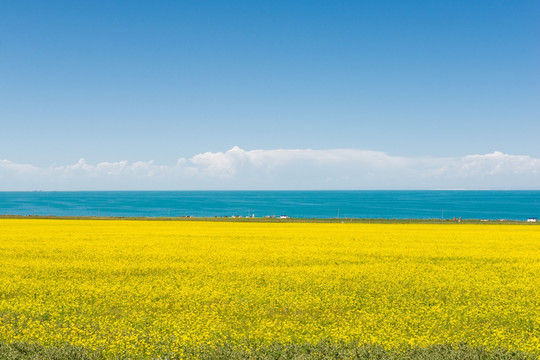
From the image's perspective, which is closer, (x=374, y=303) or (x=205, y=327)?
(x=205, y=327)

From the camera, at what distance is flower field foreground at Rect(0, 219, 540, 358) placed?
11.2 meters

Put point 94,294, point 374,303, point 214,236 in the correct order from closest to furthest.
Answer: point 374,303, point 94,294, point 214,236

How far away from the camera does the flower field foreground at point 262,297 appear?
1125cm

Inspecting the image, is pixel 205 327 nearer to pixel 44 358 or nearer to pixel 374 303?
pixel 44 358

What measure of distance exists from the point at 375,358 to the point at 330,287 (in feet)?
23.8

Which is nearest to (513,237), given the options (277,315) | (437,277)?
(437,277)

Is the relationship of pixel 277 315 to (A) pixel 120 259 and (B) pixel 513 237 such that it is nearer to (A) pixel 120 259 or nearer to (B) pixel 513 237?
(A) pixel 120 259

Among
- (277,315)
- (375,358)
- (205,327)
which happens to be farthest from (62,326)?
(375,358)

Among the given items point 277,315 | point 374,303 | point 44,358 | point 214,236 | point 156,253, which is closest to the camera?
point 44,358

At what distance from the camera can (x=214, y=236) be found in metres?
37.2

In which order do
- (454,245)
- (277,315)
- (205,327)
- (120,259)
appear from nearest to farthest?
(205,327) < (277,315) < (120,259) < (454,245)

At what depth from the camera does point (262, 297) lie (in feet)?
50.1

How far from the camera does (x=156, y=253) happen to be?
25.9 m

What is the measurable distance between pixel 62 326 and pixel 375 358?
8.77 m
